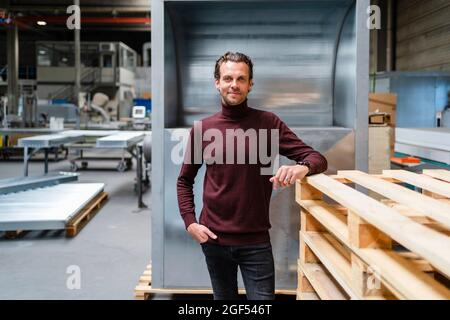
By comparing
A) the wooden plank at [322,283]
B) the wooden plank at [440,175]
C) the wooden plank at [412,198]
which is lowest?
the wooden plank at [322,283]

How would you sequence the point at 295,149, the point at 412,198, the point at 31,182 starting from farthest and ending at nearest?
the point at 31,182 < the point at 295,149 < the point at 412,198

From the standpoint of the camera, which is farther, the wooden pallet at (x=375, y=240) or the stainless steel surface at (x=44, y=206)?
the stainless steel surface at (x=44, y=206)

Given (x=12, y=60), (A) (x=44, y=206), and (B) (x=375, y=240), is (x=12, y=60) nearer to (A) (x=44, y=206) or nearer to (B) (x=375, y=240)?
(A) (x=44, y=206)

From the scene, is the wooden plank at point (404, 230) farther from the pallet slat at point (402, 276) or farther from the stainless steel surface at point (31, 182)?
the stainless steel surface at point (31, 182)

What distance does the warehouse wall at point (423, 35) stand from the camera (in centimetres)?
717

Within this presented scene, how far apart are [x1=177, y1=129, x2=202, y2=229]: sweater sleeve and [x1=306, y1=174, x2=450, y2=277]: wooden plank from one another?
23.5 inches

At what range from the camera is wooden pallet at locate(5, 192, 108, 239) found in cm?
467

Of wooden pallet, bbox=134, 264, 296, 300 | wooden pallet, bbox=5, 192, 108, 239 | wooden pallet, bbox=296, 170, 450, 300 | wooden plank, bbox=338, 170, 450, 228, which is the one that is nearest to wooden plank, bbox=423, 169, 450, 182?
wooden pallet, bbox=296, 170, 450, 300

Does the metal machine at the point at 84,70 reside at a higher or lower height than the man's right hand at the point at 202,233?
higher

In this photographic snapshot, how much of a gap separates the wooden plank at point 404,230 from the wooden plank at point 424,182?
0.35 m

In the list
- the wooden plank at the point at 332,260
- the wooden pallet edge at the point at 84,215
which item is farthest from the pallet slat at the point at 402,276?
the wooden pallet edge at the point at 84,215

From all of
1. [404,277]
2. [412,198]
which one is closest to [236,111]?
[412,198]

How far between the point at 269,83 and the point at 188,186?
57.4 inches

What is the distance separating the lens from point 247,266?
1.84 m
